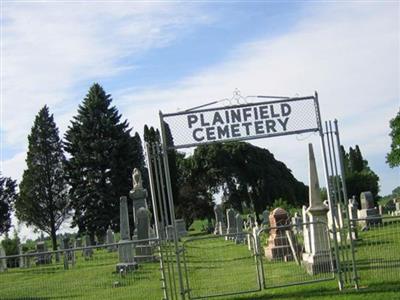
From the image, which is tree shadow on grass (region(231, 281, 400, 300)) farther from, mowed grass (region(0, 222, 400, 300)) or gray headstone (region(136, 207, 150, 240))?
gray headstone (region(136, 207, 150, 240))

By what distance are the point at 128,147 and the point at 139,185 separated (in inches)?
1439

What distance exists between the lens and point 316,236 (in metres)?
15.3

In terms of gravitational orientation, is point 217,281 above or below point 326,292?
above

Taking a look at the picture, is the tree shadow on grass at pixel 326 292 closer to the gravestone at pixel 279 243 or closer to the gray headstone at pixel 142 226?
the gravestone at pixel 279 243

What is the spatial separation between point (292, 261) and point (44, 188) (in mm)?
51759

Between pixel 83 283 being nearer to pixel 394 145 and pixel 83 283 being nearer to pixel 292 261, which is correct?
pixel 292 261

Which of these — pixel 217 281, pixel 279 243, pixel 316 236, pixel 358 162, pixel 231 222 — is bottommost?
pixel 217 281

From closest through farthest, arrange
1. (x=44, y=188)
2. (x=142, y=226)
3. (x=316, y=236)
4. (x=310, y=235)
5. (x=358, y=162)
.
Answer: (x=316, y=236), (x=310, y=235), (x=142, y=226), (x=44, y=188), (x=358, y=162)

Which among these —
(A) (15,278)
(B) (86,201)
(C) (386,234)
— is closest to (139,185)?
(A) (15,278)

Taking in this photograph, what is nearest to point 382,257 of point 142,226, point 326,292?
point 326,292

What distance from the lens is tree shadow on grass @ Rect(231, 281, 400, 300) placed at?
1111 centimetres

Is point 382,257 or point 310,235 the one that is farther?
point 310,235

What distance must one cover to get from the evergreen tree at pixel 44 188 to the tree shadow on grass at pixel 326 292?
55657mm

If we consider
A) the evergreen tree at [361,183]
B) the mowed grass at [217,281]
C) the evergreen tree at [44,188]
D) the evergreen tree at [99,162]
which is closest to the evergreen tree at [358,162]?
the evergreen tree at [361,183]
